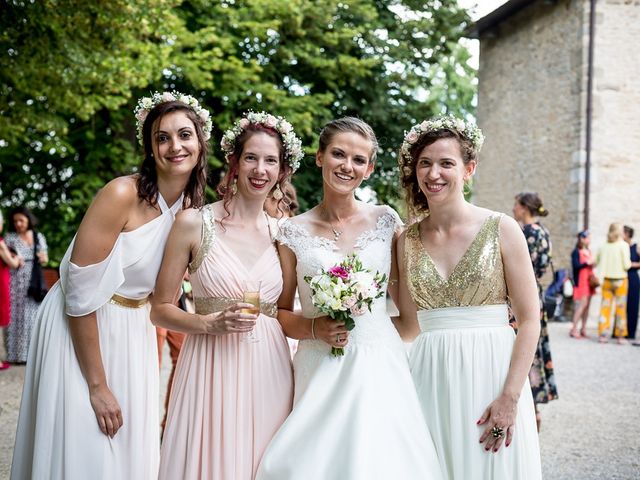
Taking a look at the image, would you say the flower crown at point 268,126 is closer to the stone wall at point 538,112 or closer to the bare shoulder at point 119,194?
the bare shoulder at point 119,194

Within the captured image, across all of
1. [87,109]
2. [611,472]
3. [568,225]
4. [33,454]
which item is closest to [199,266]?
[33,454]

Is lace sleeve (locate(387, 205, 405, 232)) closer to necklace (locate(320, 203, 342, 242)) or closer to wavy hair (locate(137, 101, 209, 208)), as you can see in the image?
necklace (locate(320, 203, 342, 242))

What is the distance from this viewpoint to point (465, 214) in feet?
11.8

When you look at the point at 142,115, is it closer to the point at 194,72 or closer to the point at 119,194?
the point at 119,194

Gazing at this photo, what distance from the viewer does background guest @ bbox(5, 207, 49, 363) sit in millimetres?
10602

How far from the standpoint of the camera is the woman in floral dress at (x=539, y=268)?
6.79m

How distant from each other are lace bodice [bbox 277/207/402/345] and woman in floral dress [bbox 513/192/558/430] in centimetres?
350

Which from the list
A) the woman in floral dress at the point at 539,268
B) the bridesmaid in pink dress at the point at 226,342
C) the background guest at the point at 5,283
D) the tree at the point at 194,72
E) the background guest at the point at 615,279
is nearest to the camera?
the bridesmaid in pink dress at the point at 226,342

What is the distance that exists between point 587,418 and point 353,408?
5.91 metres

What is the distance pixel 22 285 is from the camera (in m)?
10.8

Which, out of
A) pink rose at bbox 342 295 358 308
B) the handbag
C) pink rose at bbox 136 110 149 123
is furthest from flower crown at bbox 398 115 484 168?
the handbag

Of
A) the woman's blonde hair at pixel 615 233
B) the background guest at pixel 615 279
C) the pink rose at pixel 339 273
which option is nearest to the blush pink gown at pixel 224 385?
the pink rose at pixel 339 273

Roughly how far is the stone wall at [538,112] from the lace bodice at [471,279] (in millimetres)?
15745

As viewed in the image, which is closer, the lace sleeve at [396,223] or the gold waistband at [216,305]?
the gold waistband at [216,305]
